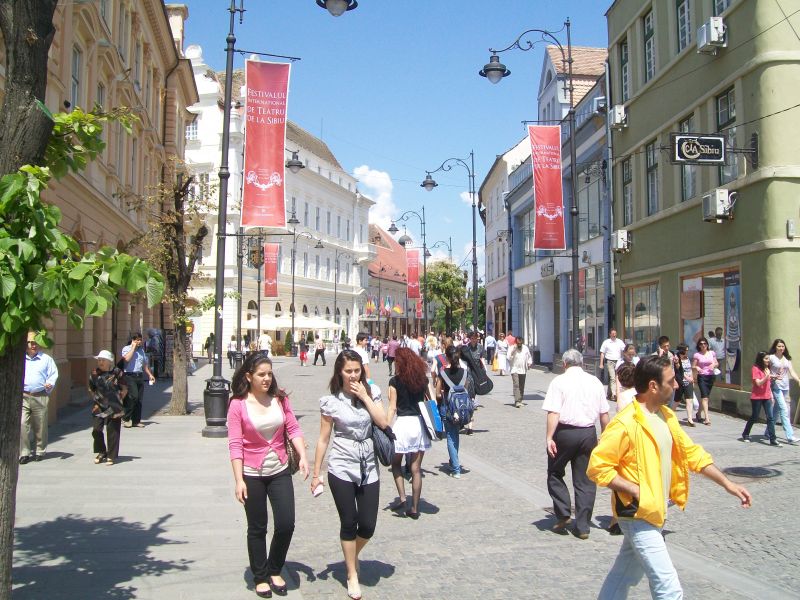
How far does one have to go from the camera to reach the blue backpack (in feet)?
32.4

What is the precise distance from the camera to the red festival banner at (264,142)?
51.6ft

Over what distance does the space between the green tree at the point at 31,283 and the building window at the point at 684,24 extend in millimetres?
17807

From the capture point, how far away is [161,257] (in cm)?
1652

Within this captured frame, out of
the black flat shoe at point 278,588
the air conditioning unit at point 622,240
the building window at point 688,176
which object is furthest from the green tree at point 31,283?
the air conditioning unit at point 622,240

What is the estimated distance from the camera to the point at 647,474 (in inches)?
168

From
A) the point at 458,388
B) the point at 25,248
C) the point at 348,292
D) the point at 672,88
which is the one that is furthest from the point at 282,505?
the point at 348,292

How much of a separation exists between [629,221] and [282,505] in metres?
19.9

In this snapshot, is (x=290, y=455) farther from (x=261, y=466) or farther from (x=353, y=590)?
(x=353, y=590)

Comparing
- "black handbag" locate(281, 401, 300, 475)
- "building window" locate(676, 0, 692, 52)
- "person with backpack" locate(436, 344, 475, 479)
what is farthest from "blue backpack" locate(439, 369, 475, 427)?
"building window" locate(676, 0, 692, 52)

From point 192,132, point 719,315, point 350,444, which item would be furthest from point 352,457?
point 192,132

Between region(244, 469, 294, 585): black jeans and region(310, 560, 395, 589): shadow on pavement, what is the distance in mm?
575

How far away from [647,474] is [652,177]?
1880 centimetres

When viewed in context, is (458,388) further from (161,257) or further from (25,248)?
(161,257)

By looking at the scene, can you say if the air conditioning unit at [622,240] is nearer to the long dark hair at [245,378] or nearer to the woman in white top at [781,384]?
the woman in white top at [781,384]
